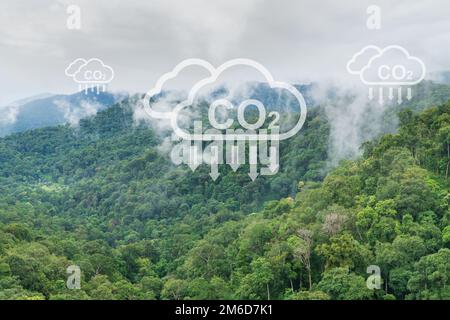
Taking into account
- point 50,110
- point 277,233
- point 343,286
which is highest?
point 50,110

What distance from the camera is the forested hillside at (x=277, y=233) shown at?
32.9 ft

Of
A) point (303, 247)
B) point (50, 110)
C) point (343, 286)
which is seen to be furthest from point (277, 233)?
point (50, 110)

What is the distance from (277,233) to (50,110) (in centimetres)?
3173

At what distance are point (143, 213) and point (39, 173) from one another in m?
11.7

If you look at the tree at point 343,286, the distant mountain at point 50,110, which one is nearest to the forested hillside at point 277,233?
the tree at point 343,286

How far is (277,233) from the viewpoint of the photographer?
487 inches

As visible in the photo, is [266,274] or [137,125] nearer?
[266,274]

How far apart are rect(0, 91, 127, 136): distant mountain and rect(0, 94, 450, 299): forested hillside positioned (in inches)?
506

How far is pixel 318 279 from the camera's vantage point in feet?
33.6

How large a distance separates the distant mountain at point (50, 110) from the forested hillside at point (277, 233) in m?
12.9

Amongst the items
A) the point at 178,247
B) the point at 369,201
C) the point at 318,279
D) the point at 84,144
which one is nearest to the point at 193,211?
the point at 178,247

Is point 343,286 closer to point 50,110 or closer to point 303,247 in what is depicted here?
point 303,247

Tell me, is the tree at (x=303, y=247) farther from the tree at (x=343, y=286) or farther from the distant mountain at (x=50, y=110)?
the distant mountain at (x=50, y=110)
